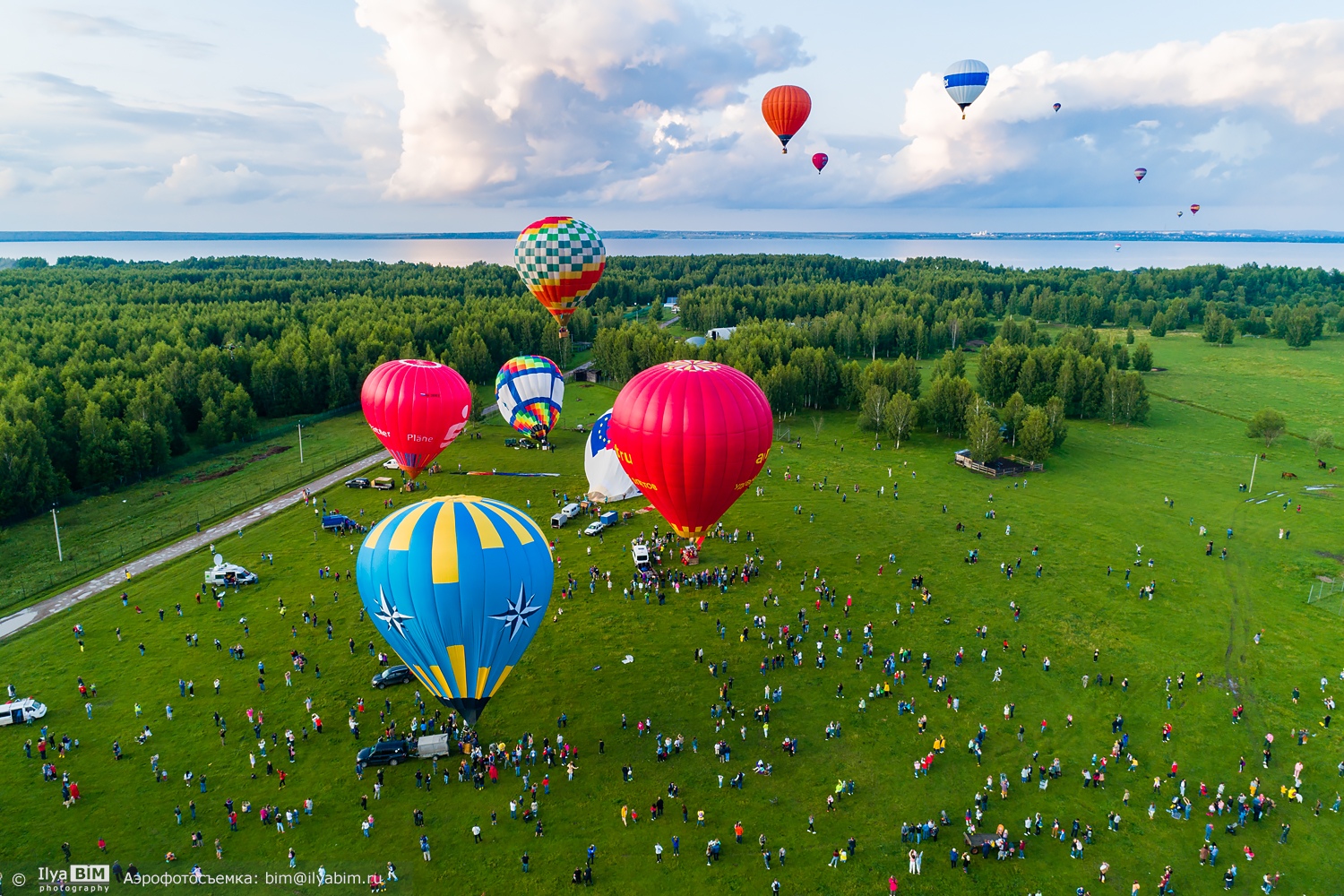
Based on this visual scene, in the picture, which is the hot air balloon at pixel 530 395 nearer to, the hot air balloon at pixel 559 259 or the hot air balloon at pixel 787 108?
the hot air balloon at pixel 559 259

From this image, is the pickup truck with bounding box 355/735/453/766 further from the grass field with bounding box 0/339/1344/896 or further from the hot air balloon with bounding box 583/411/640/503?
the hot air balloon with bounding box 583/411/640/503

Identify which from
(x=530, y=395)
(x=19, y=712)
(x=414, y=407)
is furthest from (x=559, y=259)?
(x=19, y=712)

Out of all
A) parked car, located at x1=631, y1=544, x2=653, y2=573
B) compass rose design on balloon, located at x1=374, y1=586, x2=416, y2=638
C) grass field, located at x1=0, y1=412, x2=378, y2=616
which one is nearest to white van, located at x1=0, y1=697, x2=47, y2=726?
grass field, located at x1=0, y1=412, x2=378, y2=616

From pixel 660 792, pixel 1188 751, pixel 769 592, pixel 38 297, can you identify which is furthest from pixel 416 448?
pixel 38 297

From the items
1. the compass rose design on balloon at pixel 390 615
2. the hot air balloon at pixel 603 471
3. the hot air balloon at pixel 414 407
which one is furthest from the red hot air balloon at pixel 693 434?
the hot air balloon at pixel 414 407

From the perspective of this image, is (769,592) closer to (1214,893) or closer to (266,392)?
(1214,893)

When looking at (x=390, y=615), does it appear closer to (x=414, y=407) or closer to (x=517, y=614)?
(x=517, y=614)

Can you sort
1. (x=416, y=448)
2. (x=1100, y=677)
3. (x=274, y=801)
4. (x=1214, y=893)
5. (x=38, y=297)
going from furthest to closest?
(x=38, y=297), (x=416, y=448), (x=1100, y=677), (x=274, y=801), (x=1214, y=893)

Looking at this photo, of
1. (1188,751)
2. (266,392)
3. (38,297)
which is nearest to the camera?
(1188,751)
